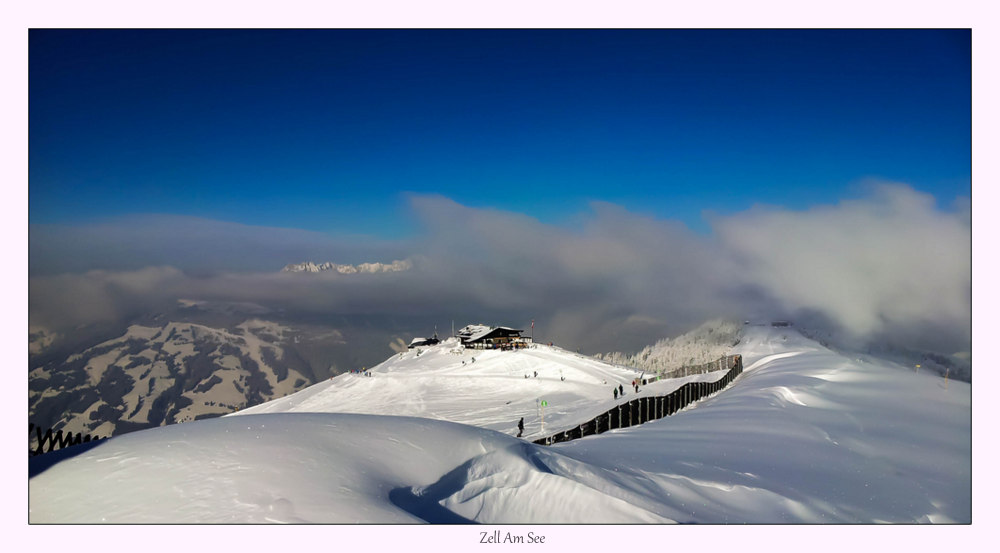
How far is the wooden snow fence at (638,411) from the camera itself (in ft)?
40.2

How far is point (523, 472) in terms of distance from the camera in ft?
18.8

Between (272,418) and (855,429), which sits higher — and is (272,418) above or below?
above

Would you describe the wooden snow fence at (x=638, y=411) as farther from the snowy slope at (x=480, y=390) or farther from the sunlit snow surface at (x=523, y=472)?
the snowy slope at (x=480, y=390)

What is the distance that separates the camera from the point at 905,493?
270 inches

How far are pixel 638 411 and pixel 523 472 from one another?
9.50m

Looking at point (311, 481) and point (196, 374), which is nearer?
point (311, 481)

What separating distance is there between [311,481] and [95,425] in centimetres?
19098

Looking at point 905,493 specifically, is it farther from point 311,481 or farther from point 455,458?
point 311,481

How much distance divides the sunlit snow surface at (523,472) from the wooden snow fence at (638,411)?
5.69ft
